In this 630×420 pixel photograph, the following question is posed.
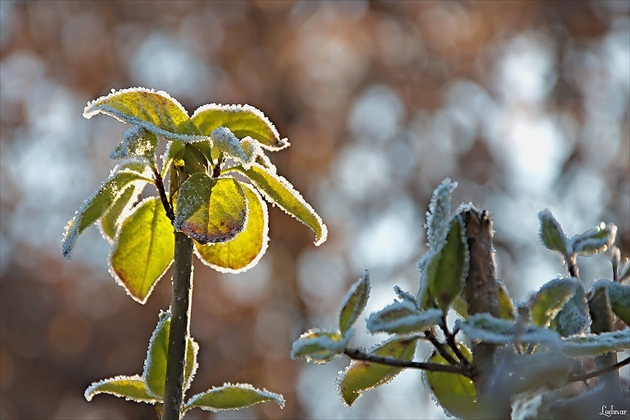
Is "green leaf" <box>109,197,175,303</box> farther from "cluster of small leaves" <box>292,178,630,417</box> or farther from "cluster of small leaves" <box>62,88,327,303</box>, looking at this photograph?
"cluster of small leaves" <box>292,178,630,417</box>

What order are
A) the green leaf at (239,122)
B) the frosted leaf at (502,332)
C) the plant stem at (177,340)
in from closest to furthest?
1. the frosted leaf at (502,332)
2. the plant stem at (177,340)
3. the green leaf at (239,122)

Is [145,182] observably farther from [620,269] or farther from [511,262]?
[511,262]

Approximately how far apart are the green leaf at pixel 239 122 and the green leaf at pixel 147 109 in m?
0.02

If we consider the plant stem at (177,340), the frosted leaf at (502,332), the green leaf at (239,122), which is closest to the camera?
the frosted leaf at (502,332)

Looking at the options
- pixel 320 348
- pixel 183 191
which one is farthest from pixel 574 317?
pixel 183 191

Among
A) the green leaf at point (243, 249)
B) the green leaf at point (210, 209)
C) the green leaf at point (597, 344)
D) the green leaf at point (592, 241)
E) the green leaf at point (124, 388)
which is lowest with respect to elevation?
the green leaf at point (597, 344)

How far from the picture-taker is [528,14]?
883cm

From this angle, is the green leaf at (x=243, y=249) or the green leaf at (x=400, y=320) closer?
the green leaf at (x=400, y=320)

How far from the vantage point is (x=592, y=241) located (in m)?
0.59

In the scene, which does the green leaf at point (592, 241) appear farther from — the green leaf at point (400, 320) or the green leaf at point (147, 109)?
the green leaf at point (147, 109)

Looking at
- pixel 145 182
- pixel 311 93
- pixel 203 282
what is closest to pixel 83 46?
pixel 311 93

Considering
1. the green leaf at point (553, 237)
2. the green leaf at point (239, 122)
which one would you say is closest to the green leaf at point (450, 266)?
the green leaf at point (553, 237)

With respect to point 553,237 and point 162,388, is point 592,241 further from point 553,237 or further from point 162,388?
point 162,388

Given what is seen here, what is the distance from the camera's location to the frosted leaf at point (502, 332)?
0.43m
